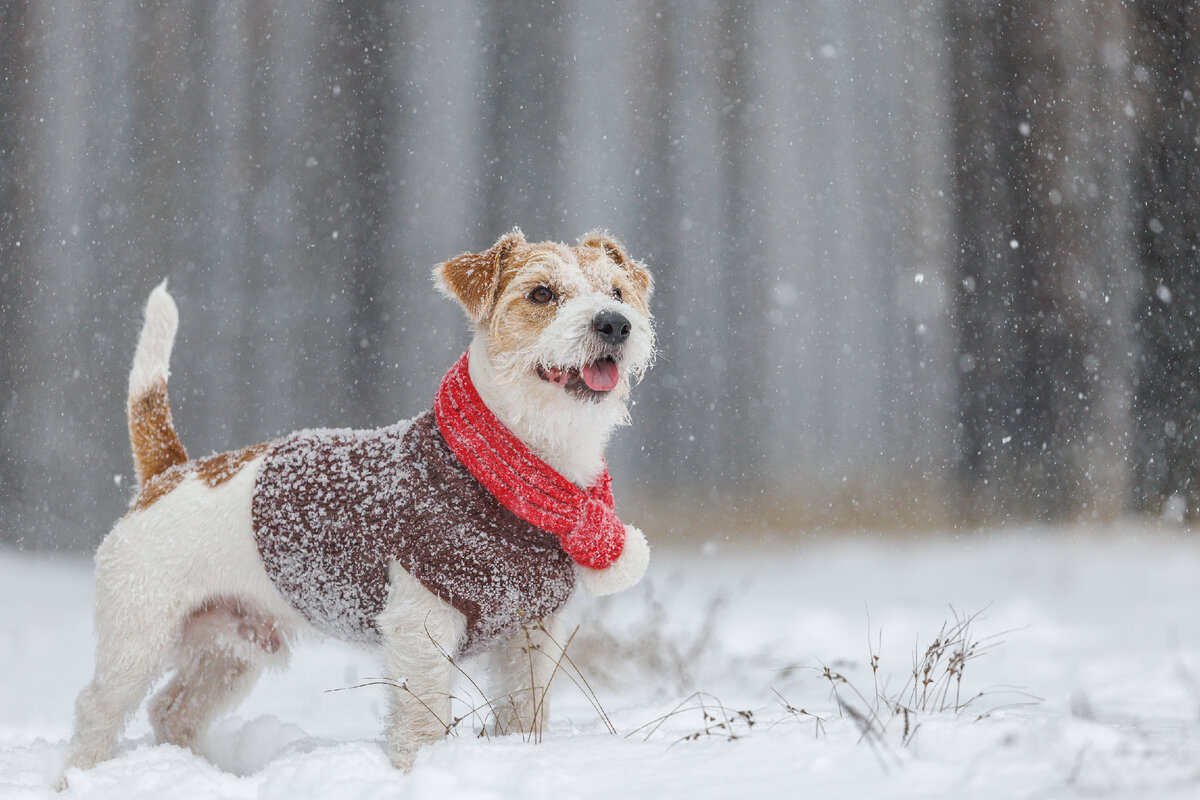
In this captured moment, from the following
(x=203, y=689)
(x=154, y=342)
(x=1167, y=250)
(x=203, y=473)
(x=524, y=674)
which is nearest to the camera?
(x=524, y=674)

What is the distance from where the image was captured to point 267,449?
2.78 m

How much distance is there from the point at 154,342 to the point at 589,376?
1603 mm

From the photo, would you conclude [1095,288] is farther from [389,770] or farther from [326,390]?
[389,770]

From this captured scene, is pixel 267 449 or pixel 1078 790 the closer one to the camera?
pixel 1078 790

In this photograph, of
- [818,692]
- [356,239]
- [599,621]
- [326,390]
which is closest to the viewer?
[818,692]

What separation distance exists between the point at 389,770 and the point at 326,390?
3918 mm

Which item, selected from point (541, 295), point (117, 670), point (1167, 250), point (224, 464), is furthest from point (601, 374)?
point (1167, 250)

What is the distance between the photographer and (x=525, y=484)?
7.96 ft

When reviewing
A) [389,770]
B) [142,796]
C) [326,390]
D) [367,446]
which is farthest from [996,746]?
[326,390]

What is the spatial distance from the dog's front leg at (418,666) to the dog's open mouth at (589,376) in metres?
0.69

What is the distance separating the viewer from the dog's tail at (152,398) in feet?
9.75

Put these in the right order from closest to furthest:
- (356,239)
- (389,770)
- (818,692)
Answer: (389,770) < (818,692) < (356,239)

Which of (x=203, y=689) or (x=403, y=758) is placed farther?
(x=203, y=689)

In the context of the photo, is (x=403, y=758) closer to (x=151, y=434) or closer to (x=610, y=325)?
(x=610, y=325)
